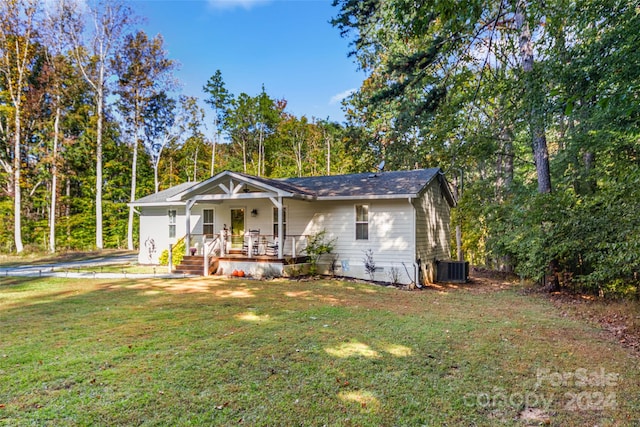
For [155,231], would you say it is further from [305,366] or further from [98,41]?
[98,41]

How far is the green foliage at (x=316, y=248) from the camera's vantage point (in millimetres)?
12488

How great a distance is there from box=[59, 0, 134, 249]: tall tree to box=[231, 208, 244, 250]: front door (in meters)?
12.3

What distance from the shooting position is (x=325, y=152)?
32.2m

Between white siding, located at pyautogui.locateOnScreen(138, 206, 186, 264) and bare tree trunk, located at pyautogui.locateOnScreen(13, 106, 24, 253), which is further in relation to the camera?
bare tree trunk, located at pyautogui.locateOnScreen(13, 106, 24, 253)

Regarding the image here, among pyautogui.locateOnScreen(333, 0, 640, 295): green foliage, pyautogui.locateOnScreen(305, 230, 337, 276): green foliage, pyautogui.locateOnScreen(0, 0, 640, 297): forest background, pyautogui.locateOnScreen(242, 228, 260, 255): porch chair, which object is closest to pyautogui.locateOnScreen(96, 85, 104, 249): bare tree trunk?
pyautogui.locateOnScreen(0, 0, 640, 297): forest background

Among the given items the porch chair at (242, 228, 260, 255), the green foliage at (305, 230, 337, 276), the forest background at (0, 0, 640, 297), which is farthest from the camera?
the porch chair at (242, 228, 260, 255)

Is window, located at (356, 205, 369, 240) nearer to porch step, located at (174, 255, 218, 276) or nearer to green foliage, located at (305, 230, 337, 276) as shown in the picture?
green foliage, located at (305, 230, 337, 276)

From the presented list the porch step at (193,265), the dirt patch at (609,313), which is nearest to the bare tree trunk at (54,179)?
the porch step at (193,265)

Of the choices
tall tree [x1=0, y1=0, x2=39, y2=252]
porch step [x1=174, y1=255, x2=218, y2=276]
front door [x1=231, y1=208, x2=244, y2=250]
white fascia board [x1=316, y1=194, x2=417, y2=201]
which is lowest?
porch step [x1=174, y1=255, x2=218, y2=276]

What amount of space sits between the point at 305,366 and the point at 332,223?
8.82 meters

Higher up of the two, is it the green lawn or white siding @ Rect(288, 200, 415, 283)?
white siding @ Rect(288, 200, 415, 283)

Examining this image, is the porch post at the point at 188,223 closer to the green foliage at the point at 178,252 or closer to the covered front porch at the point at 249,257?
the covered front porch at the point at 249,257

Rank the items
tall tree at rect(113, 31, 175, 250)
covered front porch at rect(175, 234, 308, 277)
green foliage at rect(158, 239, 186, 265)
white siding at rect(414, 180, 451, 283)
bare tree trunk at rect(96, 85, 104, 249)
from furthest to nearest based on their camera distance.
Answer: tall tree at rect(113, 31, 175, 250) < bare tree trunk at rect(96, 85, 104, 249) < green foliage at rect(158, 239, 186, 265) < white siding at rect(414, 180, 451, 283) < covered front porch at rect(175, 234, 308, 277)

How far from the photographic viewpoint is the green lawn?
3.09 meters
